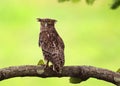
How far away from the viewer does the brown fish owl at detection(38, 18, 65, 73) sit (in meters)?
2.45

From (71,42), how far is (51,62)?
154 inches

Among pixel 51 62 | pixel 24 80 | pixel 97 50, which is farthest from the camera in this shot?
pixel 97 50

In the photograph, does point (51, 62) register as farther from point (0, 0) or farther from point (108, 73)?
point (0, 0)

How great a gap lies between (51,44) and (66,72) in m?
0.19

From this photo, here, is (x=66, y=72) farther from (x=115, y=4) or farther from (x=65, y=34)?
(x=65, y=34)

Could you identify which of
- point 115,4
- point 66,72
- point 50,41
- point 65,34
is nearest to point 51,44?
point 50,41

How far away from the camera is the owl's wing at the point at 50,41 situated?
8.10 feet

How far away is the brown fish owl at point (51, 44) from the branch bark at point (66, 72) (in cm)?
6

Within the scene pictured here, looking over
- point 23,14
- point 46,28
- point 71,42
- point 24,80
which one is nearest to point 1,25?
point 23,14

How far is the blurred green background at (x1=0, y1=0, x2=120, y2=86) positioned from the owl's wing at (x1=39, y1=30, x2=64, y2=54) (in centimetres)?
240

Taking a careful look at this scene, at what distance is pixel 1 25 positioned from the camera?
281 inches

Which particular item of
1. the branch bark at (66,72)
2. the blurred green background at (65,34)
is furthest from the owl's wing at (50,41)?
the blurred green background at (65,34)

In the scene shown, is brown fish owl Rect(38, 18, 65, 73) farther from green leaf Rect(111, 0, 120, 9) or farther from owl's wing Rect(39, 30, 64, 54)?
green leaf Rect(111, 0, 120, 9)

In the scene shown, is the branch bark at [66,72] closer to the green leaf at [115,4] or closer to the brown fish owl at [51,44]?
the brown fish owl at [51,44]
